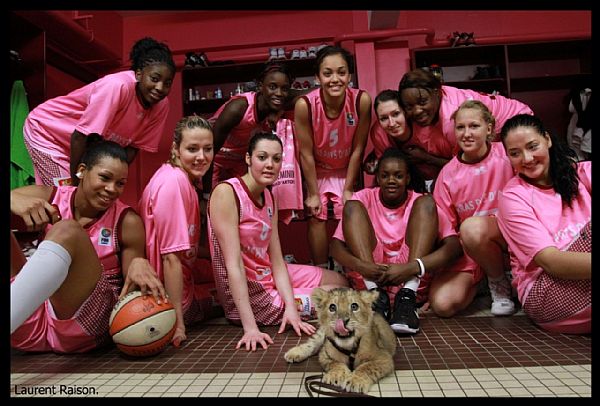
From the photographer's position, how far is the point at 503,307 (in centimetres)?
235

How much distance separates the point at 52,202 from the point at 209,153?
0.80 m

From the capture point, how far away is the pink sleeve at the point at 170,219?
2.17 meters

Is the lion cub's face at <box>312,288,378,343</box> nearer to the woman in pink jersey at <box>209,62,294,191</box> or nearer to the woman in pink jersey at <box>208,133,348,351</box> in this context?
the woman in pink jersey at <box>208,133,348,351</box>

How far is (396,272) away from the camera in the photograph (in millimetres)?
2299

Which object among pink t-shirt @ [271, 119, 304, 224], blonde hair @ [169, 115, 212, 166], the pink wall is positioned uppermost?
the pink wall

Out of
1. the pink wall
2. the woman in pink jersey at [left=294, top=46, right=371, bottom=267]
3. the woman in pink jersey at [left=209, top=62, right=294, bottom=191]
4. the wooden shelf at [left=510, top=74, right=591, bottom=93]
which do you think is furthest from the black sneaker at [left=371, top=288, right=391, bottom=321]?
the wooden shelf at [left=510, top=74, right=591, bottom=93]

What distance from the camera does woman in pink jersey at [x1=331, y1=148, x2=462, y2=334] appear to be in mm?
2322

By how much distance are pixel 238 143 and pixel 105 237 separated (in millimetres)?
1542

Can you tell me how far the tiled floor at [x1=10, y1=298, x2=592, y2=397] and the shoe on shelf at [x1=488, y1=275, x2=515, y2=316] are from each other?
248 mm

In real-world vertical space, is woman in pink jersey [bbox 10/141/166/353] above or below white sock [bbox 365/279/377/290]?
above

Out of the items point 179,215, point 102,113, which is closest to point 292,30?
point 102,113

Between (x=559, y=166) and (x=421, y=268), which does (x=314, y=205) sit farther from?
(x=559, y=166)
